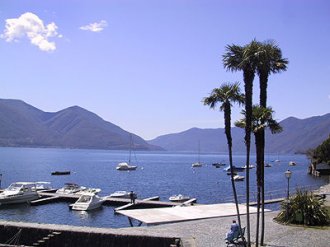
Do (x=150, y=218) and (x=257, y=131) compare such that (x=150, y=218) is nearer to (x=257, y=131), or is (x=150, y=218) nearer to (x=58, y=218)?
(x=257, y=131)

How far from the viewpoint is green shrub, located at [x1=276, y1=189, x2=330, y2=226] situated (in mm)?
29016

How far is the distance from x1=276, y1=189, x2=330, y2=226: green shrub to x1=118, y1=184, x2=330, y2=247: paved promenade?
40.7 inches

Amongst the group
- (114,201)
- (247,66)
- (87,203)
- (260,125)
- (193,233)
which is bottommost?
(114,201)

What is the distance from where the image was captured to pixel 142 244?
71.5 feet

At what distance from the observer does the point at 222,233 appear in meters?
25.9

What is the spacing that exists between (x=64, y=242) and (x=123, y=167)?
474 feet

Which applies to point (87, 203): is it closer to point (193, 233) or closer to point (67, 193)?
point (67, 193)

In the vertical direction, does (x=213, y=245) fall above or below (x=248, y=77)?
below

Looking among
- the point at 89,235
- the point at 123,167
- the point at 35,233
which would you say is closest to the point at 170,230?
the point at 89,235

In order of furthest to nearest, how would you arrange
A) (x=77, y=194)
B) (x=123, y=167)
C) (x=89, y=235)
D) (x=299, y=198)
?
(x=123, y=167) < (x=77, y=194) < (x=299, y=198) < (x=89, y=235)

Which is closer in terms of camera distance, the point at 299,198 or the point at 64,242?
the point at 64,242

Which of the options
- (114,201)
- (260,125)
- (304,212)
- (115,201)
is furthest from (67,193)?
(260,125)

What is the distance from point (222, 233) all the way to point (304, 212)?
6.64 meters

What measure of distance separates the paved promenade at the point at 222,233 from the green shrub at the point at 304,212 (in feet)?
3.40
